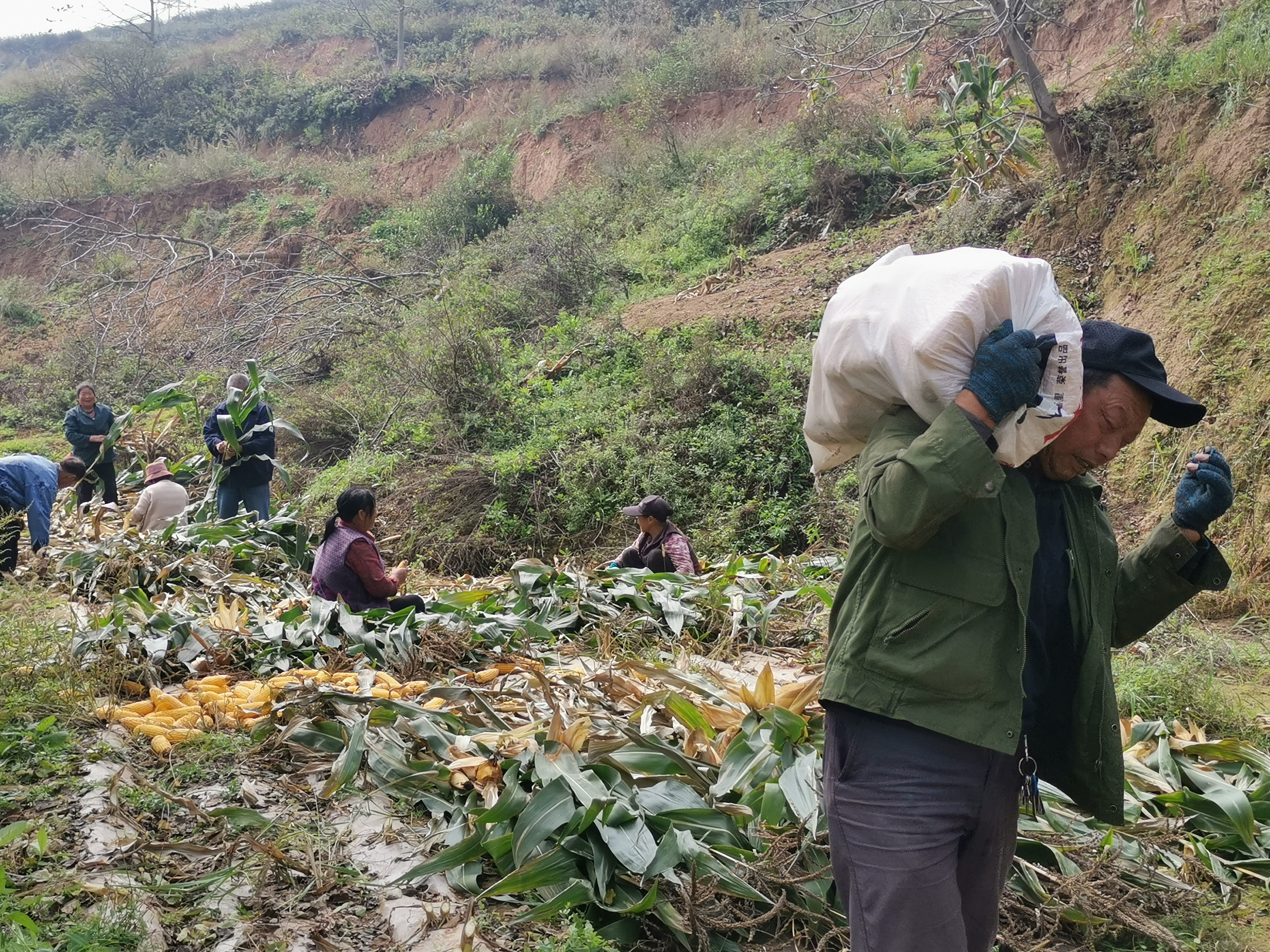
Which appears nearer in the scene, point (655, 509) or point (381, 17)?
point (655, 509)

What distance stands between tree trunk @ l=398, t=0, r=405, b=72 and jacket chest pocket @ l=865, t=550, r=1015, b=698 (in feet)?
95.0

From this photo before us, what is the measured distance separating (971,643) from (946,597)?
3.3 inches

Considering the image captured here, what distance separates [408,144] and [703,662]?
23695 millimetres

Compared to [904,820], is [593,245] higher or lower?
higher

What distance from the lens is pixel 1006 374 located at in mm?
1576

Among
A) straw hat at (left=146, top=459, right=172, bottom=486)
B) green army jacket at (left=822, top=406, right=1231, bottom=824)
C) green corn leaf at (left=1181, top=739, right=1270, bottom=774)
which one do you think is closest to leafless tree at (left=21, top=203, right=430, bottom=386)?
straw hat at (left=146, top=459, right=172, bottom=486)

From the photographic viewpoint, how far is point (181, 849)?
8.75ft

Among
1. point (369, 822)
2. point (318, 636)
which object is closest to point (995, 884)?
point (369, 822)

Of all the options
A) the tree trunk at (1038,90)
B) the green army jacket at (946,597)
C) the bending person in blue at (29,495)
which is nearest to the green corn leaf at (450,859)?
the green army jacket at (946,597)

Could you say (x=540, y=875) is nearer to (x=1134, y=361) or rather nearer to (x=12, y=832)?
(x=12, y=832)

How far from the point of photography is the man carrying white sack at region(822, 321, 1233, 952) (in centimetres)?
159

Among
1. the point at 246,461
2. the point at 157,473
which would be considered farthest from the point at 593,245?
the point at 157,473

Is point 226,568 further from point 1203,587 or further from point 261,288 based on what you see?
point 261,288

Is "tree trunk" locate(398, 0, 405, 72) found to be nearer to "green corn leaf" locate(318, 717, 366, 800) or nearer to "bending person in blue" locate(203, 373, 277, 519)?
"bending person in blue" locate(203, 373, 277, 519)
